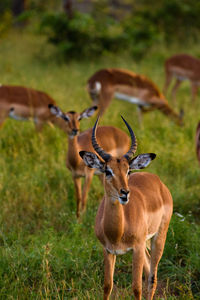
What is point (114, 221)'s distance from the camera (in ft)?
8.34

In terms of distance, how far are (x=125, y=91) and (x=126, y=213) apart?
5.73m

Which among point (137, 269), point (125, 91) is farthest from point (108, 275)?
point (125, 91)

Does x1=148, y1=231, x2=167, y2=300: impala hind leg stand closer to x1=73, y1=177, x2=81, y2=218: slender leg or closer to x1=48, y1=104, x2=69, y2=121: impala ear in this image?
x1=73, y1=177, x2=81, y2=218: slender leg

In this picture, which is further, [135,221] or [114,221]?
[135,221]

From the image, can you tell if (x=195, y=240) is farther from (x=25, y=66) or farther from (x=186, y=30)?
(x=186, y=30)

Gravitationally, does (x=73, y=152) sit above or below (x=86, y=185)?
above

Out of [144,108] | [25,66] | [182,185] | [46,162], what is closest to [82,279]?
[182,185]

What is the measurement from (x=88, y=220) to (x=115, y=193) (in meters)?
1.68

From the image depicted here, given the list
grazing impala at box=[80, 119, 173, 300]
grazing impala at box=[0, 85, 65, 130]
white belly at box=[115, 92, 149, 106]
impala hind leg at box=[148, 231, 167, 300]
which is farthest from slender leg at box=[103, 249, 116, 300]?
white belly at box=[115, 92, 149, 106]

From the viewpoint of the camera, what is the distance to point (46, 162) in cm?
525

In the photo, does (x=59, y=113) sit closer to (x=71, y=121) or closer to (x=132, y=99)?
(x=71, y=121)

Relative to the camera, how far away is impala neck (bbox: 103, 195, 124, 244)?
8.34ft

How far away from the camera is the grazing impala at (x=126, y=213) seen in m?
2.46

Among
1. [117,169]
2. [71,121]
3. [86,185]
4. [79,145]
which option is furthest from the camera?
[79,145]
